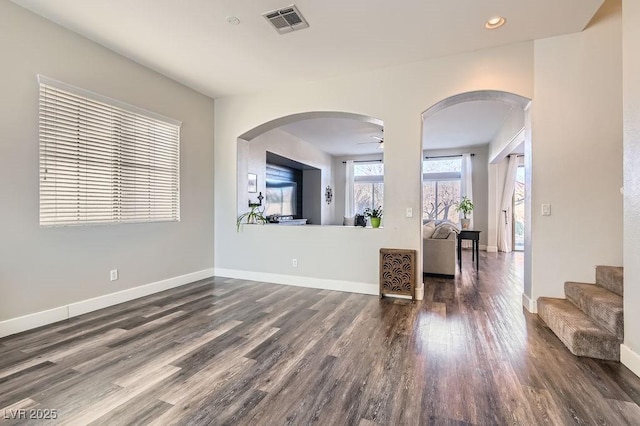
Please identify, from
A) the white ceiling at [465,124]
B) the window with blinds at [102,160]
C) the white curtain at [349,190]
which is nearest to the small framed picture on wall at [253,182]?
the window with blinds at [102,160]

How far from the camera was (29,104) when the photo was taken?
2855 millimetres

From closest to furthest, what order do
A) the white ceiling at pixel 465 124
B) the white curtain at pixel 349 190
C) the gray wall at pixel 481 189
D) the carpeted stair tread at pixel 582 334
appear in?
the carpeted stair tread at pixel 582 334, the white ceiling at pixel 465 124, the gray wall at pixel 481 189, the white curtain at pixel 349 190

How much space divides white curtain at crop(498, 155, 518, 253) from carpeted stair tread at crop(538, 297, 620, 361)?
6172 millimetres

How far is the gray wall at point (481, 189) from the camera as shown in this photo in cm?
877

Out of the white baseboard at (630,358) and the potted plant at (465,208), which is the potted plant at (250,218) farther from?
the potted plant at (465,208)

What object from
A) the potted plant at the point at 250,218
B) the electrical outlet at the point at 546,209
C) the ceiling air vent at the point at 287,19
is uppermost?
the ceiling air vent at the point at 287,19

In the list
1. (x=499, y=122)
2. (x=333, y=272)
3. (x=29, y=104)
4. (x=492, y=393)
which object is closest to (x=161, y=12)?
(x=29, y=104)

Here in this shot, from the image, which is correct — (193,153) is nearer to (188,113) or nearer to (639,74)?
(188,113)

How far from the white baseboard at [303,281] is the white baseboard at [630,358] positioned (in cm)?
235

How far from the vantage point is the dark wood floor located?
5.54ft

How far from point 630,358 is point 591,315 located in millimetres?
544

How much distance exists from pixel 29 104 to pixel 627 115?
5190mm

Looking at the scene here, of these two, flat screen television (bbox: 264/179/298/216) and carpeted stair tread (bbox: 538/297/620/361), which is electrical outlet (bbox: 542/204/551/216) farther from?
flat screen television (bbox: 264/179/298/216)

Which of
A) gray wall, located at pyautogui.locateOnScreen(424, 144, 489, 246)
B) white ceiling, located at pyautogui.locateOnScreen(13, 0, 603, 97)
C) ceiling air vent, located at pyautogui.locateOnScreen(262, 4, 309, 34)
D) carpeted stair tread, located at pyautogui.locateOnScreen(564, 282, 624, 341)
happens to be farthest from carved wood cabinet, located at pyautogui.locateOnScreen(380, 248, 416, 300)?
gray wall, located at pyautogui.locateOnScreen(424, 144, 489, 246)
